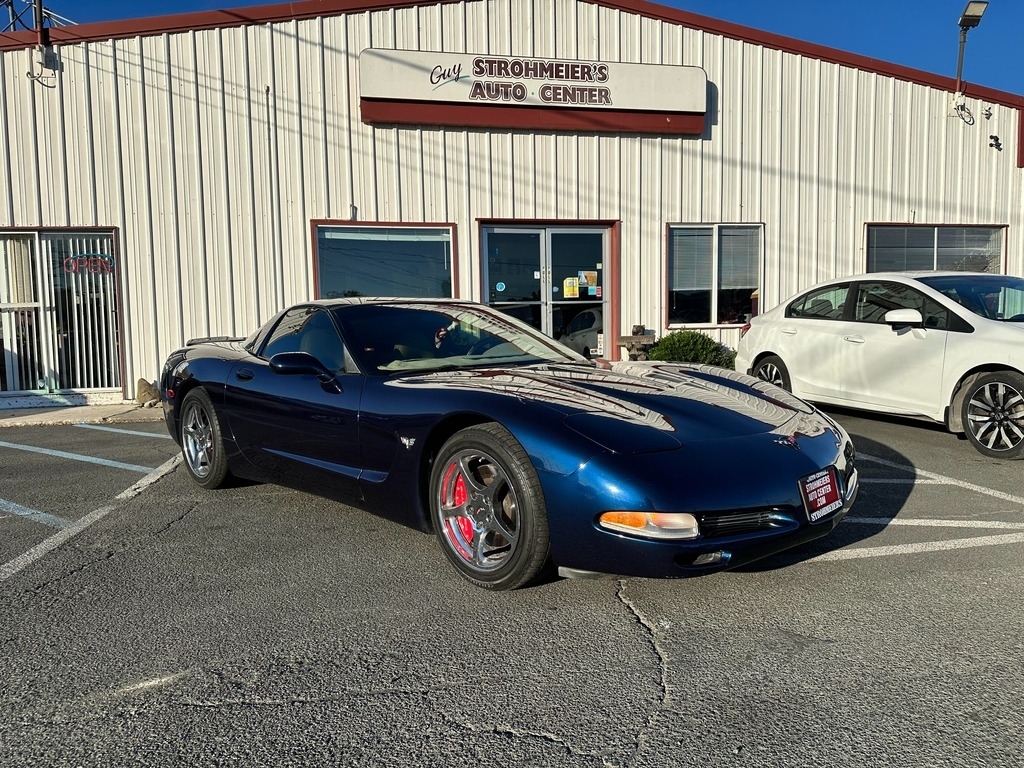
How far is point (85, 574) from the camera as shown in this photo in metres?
3.71

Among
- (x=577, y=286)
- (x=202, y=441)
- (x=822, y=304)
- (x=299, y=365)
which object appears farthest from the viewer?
(x=577, y=286)

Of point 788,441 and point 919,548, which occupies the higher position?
point 788,441

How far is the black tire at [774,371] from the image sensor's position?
8.01m

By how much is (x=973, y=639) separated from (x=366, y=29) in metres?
9.93

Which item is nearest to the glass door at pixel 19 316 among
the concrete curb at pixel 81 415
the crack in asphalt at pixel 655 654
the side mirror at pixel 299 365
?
the concrete curb at pixel 81 415

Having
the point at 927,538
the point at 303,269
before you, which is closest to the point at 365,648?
the point at 927,538

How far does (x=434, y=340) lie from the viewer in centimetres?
441

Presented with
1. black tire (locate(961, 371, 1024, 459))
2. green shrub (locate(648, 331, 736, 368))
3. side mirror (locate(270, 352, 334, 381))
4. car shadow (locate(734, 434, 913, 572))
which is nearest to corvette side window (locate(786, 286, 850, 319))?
car shadow (locate(734, 434, 913, 572))

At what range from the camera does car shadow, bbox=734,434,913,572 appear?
12.3 feet

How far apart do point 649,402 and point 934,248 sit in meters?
11.0

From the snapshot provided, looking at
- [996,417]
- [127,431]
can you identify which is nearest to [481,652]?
[996,417]

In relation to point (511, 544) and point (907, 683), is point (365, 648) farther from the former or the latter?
point (907, 683)

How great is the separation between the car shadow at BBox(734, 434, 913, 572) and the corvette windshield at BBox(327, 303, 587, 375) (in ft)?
5.11

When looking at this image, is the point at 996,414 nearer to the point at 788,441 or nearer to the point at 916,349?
the point at 916,349
